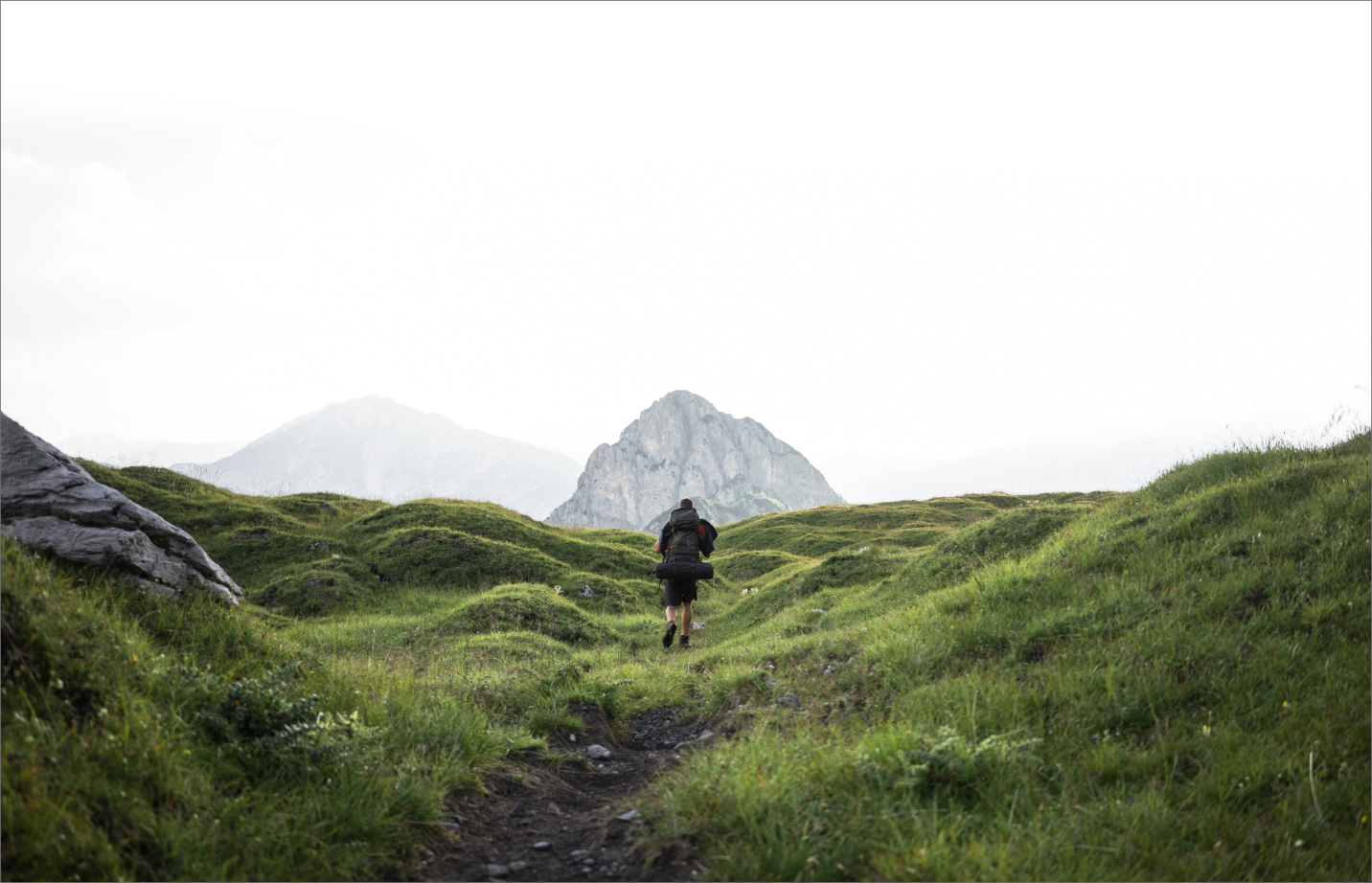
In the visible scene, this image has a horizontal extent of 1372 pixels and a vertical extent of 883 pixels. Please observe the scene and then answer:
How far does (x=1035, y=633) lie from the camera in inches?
308

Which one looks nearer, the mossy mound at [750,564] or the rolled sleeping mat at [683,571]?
the rolled sleeping mat at [683,571]

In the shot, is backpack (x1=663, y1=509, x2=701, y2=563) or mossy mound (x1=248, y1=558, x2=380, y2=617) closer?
backpack (x1=663, y1=509, x2=701, y2=563)

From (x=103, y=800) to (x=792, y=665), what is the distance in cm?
851

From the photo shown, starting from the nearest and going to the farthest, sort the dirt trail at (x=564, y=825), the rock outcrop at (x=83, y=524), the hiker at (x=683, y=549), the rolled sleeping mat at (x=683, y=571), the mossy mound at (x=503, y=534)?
the dirt trail at (x=564, y=825) < the rock outcrop at (x=83, y=524) < the rolled sleeping mat at (x=683, y=571) < the hiker at (x=683, y=549) < the mossy mound at (x=503, y=534)

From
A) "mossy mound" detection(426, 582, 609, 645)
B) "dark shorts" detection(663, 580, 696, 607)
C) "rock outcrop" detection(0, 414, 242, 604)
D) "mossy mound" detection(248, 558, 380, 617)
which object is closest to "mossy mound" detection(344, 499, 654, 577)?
"mossy mound" detection(248, 558, 380, 617)

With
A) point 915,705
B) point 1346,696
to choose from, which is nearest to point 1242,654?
point 1346,696

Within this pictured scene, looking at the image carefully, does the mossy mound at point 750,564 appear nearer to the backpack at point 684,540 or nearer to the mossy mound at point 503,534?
the mossy mound at point 503,534

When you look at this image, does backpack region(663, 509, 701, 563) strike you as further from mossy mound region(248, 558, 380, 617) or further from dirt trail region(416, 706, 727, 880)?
mossy mound region(248, 558, 380, 617)

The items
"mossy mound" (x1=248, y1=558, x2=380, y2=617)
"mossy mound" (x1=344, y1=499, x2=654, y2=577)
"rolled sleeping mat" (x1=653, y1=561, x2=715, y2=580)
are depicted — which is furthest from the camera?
"mossy mound" (x1=344, y1=499, x2=654, y2=577)

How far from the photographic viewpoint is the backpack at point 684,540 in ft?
51.6

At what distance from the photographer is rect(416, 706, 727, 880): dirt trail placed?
16.3ft

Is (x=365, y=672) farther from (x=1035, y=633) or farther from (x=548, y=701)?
(x=1035, y=633)

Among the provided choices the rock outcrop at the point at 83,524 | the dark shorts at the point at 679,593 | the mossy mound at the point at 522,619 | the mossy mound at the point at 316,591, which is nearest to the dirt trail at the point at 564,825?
the rock outcrop at the point at 83,524

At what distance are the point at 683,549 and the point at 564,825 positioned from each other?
9.89 metres
